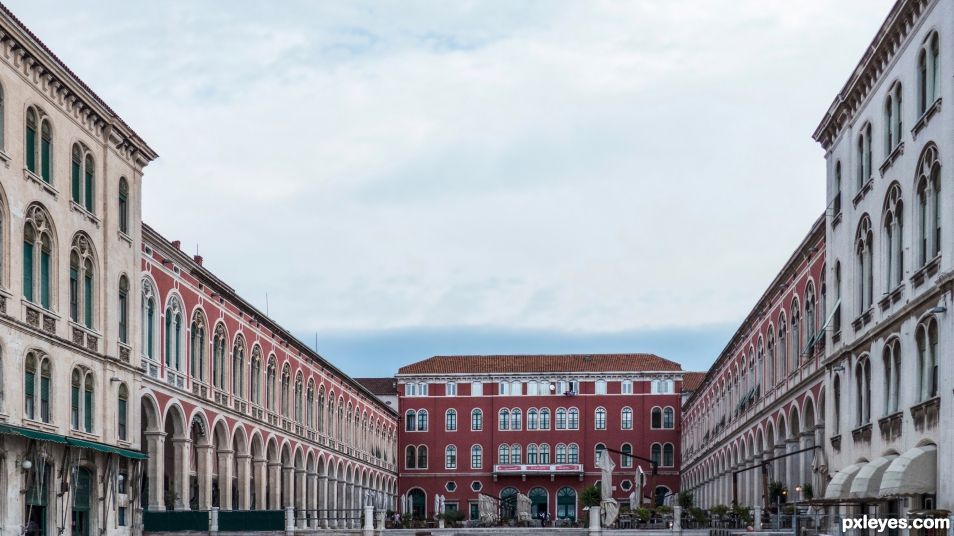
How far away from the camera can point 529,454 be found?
370 ft

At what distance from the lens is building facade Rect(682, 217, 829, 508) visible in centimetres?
4384

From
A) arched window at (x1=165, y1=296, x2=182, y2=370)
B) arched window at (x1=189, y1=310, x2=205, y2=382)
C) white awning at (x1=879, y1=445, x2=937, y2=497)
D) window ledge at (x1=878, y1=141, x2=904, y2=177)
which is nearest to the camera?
white awning at (x1=879, y1=445, x2=937, y2=497)

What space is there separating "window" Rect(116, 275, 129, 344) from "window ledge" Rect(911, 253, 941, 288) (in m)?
24.6

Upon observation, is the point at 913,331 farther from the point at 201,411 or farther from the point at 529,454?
the point at 529,454

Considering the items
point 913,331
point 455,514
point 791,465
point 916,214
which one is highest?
point 916,214

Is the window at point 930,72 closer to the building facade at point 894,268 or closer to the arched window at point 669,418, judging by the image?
the building facade at point 894,268

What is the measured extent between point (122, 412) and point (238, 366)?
1584 cm

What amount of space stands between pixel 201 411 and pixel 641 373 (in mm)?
66206

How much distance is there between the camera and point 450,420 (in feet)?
369

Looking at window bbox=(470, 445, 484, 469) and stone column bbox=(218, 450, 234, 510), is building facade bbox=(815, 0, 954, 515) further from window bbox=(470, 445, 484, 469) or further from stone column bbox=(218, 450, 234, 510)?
window bbox=(470, 445, 484, 469)

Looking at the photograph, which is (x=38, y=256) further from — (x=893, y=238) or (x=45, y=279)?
(x=893, y=238)

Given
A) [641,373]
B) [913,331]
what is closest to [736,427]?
[913,331]

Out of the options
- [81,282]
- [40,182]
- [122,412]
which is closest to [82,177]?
[81,282]

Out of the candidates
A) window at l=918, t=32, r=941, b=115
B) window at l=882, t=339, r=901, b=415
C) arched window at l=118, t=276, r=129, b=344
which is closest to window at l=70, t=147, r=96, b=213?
arched window at l=118, t=276, r=129, b=344
